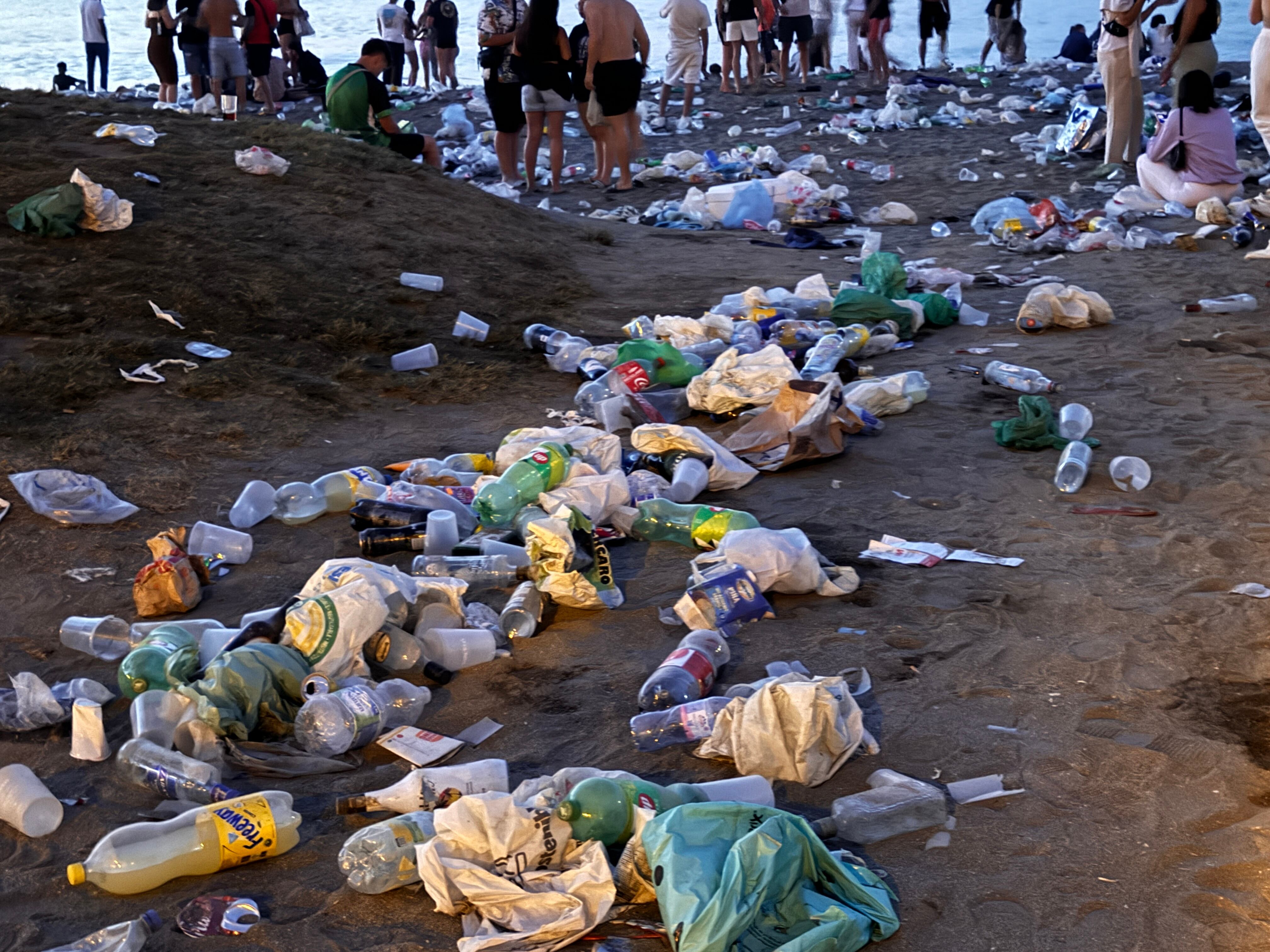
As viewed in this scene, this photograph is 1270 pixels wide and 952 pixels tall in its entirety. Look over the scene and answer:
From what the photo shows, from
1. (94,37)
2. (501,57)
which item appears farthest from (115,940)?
(94,37)

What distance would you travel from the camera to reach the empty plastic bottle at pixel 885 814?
214 centimetres

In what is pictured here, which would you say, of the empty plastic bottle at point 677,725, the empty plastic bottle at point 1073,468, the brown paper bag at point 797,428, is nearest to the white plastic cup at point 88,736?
the empty plastic bottle at point 677,725

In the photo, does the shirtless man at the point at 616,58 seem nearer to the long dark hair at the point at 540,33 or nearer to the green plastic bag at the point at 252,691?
the long dark hair at the point at 540,33

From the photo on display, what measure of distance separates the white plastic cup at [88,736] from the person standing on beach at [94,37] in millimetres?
15012

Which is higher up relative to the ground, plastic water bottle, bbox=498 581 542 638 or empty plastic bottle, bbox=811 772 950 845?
plastic water bottle, bbox=498 581 542 638

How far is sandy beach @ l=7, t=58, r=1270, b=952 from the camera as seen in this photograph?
6.70 feet

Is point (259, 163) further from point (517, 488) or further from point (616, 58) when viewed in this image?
point (517, 488)

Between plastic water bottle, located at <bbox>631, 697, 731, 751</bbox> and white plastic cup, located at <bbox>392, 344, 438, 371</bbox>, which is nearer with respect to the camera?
plastic water bottle, located at <bbox>631, 697, 731, 751</bbox>

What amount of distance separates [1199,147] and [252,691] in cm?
763

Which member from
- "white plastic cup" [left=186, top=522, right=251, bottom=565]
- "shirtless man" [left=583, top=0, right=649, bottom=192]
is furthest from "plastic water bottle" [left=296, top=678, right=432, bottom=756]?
"shirtless man" [left=583, top=0, right=649, bottom=192]

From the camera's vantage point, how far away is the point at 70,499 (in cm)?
372

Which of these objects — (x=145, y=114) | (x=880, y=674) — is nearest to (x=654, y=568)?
(x=880, y=674)

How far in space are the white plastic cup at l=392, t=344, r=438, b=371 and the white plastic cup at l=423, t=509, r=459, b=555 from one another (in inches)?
80.7

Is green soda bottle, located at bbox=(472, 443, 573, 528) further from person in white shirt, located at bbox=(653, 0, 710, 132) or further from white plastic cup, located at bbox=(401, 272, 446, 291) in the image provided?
person in white shirt, located at bbox=(653, 0, 710, 132)
